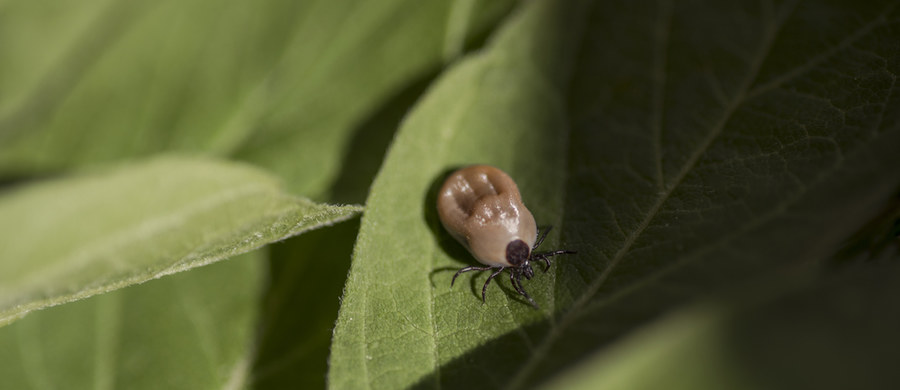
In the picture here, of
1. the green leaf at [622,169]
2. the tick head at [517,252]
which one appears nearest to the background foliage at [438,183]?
the green leaf at [622,169]

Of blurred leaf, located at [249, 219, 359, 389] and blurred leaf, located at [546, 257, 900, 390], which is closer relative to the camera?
blurred leaf, located at [249, 219, 359, 389]

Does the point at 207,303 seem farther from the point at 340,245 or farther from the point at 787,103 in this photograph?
the point at 787,103

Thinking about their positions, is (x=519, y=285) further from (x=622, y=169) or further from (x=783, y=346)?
(x=783, y=346)

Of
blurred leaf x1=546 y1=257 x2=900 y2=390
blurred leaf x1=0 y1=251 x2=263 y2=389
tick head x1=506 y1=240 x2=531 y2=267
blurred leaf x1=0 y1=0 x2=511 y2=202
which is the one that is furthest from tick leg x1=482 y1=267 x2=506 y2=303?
blurred leaf x1=0 y1=251 x2=263 y2=389

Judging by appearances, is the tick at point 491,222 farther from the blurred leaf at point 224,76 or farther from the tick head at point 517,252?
the blurred leaf at point 224,76

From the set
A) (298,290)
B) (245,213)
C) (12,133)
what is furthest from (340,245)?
(12,133)

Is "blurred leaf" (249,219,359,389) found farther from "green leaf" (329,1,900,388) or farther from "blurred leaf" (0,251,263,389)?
"green leaf" (329,1,900,388)
